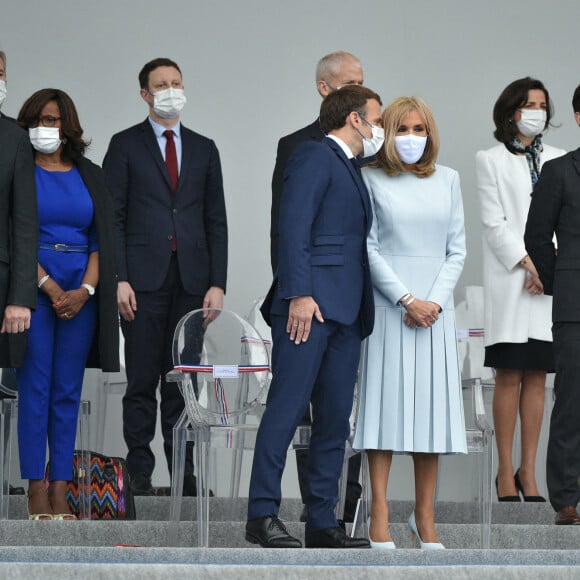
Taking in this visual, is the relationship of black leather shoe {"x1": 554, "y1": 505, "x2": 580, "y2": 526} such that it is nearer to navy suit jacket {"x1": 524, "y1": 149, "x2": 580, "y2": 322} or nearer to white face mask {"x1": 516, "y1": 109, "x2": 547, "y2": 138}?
navy suit jacket {"x1": 524, "y1": 149, "x2": 580, "y2": 322}

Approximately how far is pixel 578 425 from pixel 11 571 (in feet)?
7.82

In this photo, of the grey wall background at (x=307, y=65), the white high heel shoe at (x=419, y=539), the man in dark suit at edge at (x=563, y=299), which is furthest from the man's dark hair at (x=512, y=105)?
the white high heel shoe at (x=419, y=539)

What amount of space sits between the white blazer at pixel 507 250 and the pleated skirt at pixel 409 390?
136 cm

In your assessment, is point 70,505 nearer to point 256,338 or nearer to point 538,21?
point 256,338

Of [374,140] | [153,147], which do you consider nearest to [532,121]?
[153,147]

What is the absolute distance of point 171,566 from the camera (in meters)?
3.35

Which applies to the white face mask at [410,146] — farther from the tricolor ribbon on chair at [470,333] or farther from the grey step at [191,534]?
the tricolor ribbon on chair at [470,333]

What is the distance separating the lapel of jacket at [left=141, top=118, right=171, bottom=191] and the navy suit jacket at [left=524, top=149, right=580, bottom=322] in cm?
147

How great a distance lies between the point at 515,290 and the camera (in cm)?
589

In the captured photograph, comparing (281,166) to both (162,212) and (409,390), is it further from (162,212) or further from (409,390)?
(409,390)

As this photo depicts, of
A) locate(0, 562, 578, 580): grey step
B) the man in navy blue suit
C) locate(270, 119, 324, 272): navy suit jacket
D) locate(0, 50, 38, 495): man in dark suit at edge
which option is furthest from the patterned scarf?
locate(0, 562, 578, 580): grey step

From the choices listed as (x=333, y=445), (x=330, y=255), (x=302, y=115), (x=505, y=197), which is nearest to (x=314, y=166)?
(x=330, y=255)

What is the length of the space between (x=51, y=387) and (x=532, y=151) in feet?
7.69

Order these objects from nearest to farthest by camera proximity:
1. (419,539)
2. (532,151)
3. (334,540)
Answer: (334,540) < (419,539) < (532,151)
